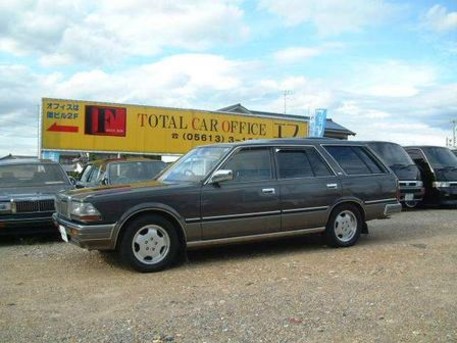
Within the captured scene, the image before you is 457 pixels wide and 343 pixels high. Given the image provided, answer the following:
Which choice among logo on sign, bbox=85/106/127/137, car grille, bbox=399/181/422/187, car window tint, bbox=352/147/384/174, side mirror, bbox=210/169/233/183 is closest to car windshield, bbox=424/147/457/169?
car grille, bbox=399/181/422/187

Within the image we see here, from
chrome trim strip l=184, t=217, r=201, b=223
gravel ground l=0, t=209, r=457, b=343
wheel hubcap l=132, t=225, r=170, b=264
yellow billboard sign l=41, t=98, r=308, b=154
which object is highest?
yellow billboard sign l=41, t=98, r=308, b=154

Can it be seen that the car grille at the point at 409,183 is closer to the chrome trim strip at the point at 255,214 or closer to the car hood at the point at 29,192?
the chrome trim strip at the point at 255,214

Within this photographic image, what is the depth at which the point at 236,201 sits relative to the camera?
7.14 meters

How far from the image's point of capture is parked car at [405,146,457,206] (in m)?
13.8

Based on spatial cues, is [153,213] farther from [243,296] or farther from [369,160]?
[369,160]

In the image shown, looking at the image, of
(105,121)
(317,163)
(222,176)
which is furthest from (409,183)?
(105,121)

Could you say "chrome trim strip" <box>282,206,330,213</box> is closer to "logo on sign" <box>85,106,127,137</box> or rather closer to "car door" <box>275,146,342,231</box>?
"car door" <box>275,146,342,231</box>

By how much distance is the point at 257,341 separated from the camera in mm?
4242

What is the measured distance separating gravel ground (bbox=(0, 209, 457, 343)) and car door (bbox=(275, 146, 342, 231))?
47 cm

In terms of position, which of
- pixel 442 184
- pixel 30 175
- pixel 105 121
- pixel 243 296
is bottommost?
pixel 243 296

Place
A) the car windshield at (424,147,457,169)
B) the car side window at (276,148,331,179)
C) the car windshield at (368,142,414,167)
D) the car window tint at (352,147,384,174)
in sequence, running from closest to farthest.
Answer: the car side window at (276,148,331,179) < the car window tint at (352,147,384,174) < the car windshield at (368,142,414,167) < the car windshield at (424,147,457,169)

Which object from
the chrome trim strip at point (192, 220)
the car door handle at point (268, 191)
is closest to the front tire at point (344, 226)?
the car door handle at point (268, 191)

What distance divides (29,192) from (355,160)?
530 cm

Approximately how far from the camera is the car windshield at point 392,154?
13.6 meters
